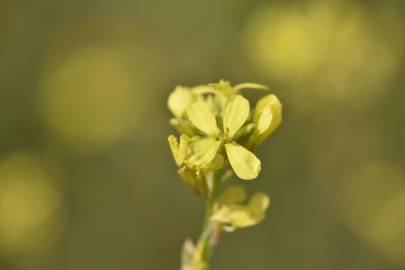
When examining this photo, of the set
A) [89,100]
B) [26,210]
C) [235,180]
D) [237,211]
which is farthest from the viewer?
[89,100]

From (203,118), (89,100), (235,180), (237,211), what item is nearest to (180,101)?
(203,118)

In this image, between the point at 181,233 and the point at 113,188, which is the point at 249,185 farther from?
the point at 113,188

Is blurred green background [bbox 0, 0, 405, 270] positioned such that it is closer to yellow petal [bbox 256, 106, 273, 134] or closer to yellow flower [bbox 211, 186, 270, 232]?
yellow flower [bbox 211, 186, 270, 232]

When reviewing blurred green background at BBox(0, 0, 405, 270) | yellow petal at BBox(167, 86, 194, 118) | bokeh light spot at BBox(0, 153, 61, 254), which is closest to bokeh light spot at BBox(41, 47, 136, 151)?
blurred green background at BBox(0, 0, 405, 270)

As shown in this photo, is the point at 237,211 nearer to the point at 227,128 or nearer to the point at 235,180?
the point at 227,128

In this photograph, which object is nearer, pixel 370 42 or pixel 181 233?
pixel 370 42

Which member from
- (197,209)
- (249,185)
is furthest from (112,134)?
(249,185)

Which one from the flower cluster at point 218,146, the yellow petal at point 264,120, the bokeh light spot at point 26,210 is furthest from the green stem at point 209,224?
the bokeh light spot at point 26,210
